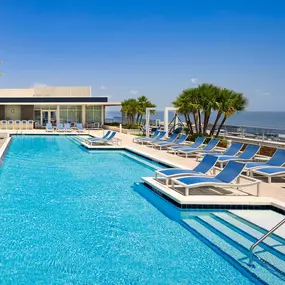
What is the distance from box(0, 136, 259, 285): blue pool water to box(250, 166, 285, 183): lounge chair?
9.32 feet

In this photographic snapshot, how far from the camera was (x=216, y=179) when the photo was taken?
28.1 ft

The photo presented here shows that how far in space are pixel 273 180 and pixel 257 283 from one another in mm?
5833

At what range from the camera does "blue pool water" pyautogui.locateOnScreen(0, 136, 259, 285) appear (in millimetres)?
4820

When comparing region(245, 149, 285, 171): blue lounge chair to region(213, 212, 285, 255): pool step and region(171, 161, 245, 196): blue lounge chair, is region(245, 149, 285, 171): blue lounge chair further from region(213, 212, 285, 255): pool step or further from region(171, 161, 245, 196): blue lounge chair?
region(213, 212, 285, 255): pool step

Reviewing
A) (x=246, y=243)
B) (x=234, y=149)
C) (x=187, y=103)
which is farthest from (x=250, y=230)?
(x=187, y=103)

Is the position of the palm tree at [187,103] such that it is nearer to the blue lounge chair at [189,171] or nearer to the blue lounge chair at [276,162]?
the blue lounge chair at [276,162]

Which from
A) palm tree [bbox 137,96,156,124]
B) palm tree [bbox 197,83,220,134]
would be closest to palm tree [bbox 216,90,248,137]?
palm tree [bbox 197,83,220,134]

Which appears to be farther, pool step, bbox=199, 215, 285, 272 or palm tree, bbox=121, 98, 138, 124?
palm tree, bbox=121, 98, 138, 124

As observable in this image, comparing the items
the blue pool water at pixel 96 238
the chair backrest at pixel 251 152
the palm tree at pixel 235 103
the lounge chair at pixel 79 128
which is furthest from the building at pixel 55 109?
the blue pool water at pixel 96 238

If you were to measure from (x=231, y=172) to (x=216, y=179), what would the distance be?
0.35 meters

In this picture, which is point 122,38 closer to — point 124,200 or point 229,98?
point 229,98

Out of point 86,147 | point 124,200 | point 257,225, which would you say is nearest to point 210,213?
point 257,225

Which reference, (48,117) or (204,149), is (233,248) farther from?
(48,117)

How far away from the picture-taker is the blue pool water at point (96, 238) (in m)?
4.82
